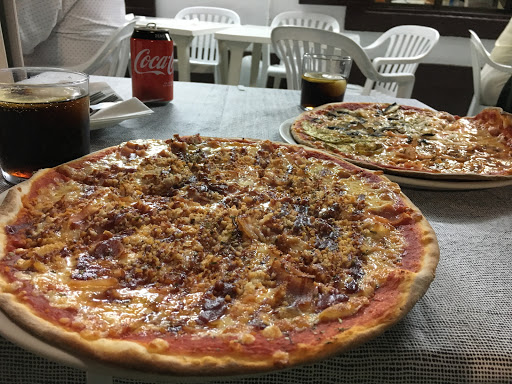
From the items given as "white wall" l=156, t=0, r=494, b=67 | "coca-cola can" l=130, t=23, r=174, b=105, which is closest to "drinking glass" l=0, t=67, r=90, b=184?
"coca-cola can" l=130, t=23, r=174, b=105

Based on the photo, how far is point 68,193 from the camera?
Result: 96cm

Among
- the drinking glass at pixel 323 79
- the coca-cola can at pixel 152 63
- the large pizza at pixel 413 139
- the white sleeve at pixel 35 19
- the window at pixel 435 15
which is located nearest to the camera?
the large pizza at pixel 413 139

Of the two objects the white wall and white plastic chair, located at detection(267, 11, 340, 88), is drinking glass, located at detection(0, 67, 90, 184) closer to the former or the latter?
white plastic chair, located at detection(267, 11, 340, 88)

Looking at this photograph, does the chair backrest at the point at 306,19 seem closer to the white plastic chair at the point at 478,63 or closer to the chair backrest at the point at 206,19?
the chair backrest at the point at 206,19

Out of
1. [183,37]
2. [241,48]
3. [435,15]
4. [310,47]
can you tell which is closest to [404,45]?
[435,15]

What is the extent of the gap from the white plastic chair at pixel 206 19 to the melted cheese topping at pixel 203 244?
13.3 ft

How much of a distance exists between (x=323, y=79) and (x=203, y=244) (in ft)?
4.09

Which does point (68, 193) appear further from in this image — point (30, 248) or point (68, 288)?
point (68, 288)

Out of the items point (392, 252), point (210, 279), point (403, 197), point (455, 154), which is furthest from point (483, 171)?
point (210, 279)

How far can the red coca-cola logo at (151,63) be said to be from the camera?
1628 millimetres

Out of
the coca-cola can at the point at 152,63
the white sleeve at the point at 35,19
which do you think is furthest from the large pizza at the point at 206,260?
the white sleeve at the point at 35,19

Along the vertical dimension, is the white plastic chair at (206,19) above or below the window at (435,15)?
below

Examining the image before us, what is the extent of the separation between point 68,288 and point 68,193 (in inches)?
13.3

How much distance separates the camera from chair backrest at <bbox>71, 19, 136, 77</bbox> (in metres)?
2.33
